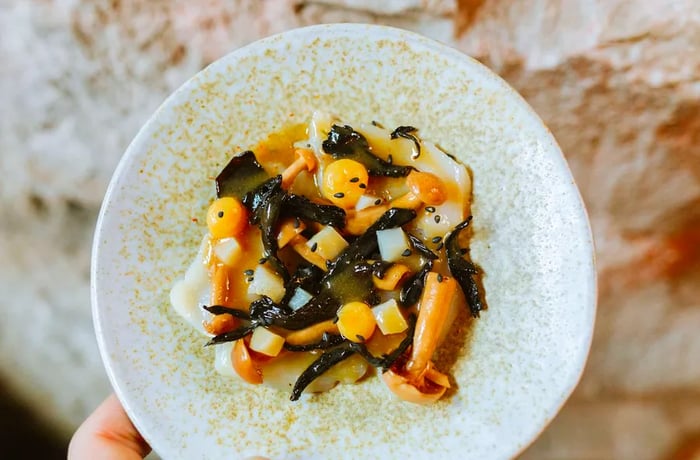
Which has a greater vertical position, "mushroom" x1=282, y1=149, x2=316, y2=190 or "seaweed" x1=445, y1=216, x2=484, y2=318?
"mushroom" x1=282, y1=149, x2=316, y2=190

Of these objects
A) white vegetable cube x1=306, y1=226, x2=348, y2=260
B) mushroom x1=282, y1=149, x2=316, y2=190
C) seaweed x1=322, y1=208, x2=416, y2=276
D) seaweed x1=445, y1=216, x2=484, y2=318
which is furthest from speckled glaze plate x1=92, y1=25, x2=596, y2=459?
white vegetable cube x1=306, y1=226, x2=348, y2=260

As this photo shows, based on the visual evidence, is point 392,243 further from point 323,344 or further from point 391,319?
point 323,344

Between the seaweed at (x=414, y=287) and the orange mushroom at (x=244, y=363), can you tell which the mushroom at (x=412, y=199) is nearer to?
the seaweed at (x=414, y=287)

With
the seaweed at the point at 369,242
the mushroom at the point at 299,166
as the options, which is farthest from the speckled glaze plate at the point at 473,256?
the seaweed at the point at 369,242

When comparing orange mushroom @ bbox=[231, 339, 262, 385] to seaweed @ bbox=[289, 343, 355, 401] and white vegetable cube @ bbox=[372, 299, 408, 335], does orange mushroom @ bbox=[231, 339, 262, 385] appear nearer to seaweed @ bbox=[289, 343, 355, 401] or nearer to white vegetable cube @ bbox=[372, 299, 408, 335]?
seaweed @ bbox=[289, 343, 355, 401]

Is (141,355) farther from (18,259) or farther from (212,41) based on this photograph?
(18,259)

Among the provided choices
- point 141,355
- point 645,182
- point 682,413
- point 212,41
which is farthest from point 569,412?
point 212,41
